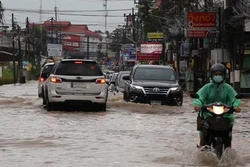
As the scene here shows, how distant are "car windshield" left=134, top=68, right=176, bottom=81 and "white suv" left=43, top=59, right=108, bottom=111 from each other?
3.58 m

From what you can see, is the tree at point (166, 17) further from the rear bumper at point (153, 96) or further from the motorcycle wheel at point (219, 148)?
the motorcycle wheel at point (219, 148)

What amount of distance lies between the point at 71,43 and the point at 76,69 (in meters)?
141

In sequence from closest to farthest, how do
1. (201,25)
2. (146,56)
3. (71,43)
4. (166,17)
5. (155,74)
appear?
1. (155,74)
2. (201,25)
3. (166,17)
4. (146,56)
5. (71,43)

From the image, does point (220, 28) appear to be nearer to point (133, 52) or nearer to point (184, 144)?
point (184, 144)

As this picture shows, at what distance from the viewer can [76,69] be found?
19.8 metres

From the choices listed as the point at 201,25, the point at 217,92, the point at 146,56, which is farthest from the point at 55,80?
the point at 146,56

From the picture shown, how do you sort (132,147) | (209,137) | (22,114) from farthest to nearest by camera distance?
(22,114)
(132,147)
(209,137)

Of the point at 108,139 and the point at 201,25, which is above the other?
the point at 201,25

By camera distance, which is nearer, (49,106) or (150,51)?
(49,106)

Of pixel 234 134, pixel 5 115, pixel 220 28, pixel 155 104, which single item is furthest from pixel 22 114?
pixel 220 28

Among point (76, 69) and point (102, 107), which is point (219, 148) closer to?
point (76, 69)

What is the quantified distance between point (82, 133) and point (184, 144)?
8.18 feet

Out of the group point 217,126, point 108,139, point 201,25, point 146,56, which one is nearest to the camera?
point 217,126

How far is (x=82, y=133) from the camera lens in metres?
14.0
